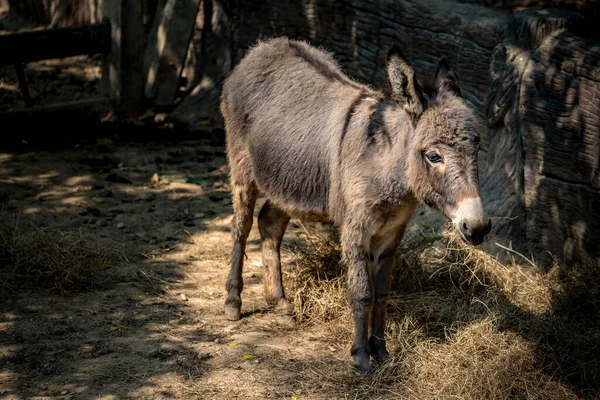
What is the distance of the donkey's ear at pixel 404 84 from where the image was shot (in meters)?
4.40

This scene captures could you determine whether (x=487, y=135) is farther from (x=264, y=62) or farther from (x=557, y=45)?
(x=264, y=62)

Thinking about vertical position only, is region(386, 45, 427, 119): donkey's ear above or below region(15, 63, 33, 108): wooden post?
above

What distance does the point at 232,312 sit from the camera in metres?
5.71

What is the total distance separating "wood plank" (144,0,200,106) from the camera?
377 inches

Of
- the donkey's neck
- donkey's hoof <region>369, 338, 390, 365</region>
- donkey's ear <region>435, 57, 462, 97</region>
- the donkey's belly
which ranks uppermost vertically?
donkey's ear <region>435, 57, 462, 97</region>

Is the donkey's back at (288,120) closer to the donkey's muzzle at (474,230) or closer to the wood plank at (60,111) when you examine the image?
the donkey's muzzle at (474,230)

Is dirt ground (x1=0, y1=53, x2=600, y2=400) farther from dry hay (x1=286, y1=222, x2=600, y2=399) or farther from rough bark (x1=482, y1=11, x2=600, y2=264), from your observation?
rough bark (x1=482, y1=11, x2=600, y2=264)

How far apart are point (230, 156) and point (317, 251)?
105 centimetres

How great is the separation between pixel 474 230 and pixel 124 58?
6.54 m

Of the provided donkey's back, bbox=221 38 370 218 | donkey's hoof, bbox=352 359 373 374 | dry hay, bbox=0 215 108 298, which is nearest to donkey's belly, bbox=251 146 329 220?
donkey's back, bbox=221 38 370 218

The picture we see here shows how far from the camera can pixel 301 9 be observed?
344 inches

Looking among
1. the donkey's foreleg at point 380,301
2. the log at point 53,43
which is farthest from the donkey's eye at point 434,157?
the log at point 53,43

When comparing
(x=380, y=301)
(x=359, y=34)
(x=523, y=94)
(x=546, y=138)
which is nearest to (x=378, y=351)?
(x=380, y=301)

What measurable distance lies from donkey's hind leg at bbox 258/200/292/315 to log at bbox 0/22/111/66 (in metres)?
4.50
